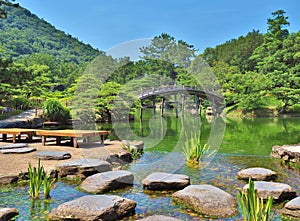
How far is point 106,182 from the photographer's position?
4.67m

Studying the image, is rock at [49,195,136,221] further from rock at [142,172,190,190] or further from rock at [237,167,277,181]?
rock at [237,167,277,181]

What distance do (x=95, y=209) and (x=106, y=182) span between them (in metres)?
1.24

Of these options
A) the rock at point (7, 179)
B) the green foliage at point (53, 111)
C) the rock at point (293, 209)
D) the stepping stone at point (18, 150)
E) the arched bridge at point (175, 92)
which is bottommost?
the rock at point (293, 209)

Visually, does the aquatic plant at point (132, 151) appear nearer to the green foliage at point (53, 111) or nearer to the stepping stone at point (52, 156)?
the stepping stone at point (52, 156)

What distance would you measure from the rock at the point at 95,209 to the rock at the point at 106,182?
2.86ft

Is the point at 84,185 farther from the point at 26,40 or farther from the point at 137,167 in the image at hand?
the point at 26,40

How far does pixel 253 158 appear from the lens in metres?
7.60

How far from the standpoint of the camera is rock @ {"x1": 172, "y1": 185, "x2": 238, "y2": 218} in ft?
12.2

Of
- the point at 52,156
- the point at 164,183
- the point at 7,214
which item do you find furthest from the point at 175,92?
the point at 7,214

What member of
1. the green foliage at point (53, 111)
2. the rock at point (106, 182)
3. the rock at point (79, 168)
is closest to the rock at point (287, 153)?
the rock at point (106, 182)

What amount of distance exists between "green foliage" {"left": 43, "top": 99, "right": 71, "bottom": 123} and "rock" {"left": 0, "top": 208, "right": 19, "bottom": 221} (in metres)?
15.6

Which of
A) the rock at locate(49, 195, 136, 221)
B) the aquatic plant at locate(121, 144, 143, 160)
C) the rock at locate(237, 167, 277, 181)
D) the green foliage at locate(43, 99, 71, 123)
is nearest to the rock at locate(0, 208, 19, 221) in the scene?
the rock at locate(49, 195, 136, 221)

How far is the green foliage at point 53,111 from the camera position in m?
18.5

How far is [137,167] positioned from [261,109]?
23568 millimetres
